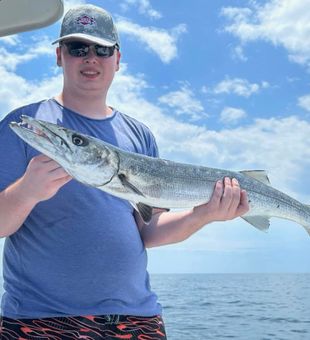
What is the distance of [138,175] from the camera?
130 inches

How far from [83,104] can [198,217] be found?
103 cm

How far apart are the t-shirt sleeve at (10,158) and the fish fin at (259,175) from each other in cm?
162

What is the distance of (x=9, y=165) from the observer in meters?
3.09

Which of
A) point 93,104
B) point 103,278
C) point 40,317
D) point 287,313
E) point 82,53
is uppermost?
point 287,313

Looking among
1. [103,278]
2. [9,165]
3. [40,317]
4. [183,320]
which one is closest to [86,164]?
[9,165]

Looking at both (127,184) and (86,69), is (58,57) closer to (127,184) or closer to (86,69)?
(86,69)

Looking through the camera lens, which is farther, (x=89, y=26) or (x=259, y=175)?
(x=259, y=175)

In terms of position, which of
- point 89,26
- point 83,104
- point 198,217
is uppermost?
point 89,26

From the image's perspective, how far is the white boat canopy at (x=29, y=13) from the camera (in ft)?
10.1

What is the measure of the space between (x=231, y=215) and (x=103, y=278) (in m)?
0.94

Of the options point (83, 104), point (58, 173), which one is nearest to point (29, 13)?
point (83, 104)

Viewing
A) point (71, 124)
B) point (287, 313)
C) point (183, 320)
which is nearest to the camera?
point (71, 124)

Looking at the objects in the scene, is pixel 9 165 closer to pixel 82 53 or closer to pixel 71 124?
pixel 71 124

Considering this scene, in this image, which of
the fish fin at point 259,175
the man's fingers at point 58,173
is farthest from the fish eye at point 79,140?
the fish fin at point 259,175
